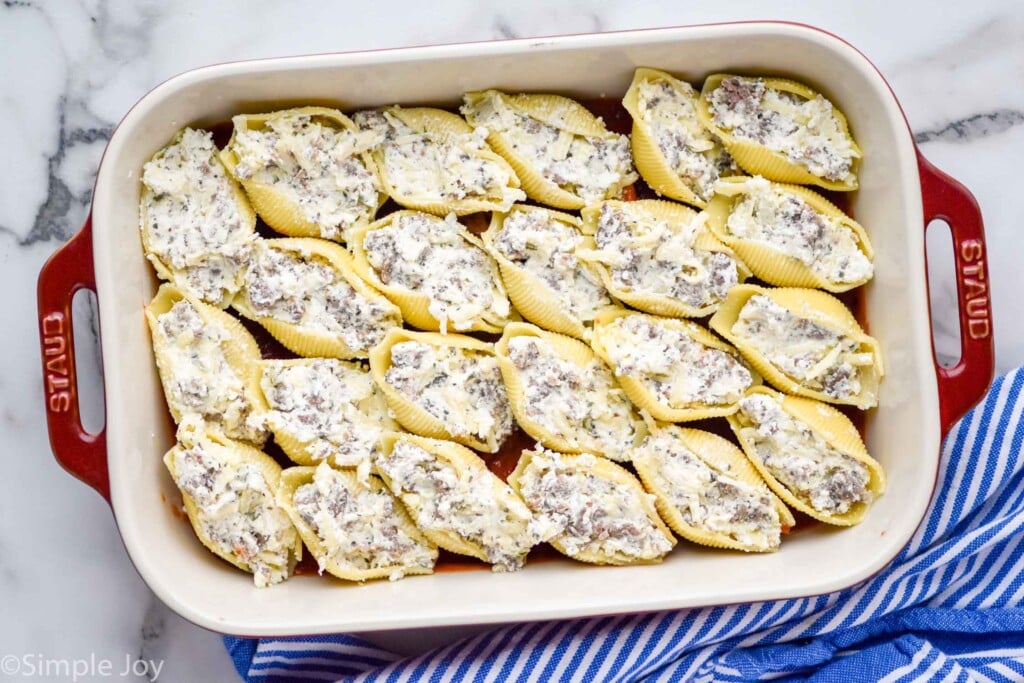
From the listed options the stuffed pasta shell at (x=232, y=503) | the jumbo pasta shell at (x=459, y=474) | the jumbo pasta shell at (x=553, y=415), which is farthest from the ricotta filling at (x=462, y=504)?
the stuffed pasta shell at (x=232, y=503)

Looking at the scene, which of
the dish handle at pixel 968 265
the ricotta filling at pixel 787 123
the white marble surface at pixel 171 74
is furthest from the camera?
the white marble surface at pixel 171 74

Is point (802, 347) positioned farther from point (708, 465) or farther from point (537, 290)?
point (537, 290)

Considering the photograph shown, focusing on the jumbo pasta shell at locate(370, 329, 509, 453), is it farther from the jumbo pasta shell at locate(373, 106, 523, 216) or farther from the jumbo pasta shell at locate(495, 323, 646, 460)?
the jumbo pasta shell at locate(373, 106, 523, 216)

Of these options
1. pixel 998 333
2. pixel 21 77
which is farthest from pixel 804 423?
pixel 21 77

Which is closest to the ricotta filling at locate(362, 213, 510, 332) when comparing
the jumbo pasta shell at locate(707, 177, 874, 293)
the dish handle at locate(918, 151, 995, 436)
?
the jumbo pasta shell at locate(707, 177, 874, 293)

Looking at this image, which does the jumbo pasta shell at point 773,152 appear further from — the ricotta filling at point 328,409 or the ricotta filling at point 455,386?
the ricotta filling at point 328,409

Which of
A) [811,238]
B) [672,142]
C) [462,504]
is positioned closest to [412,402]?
[462,504]
